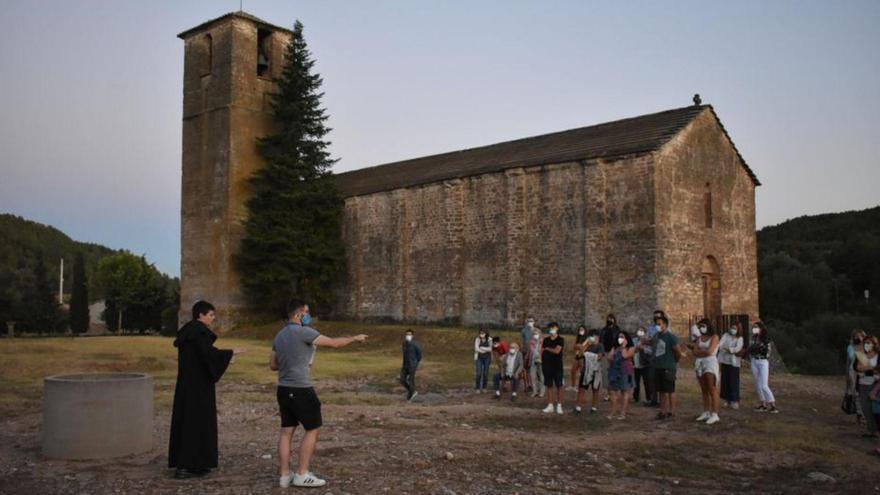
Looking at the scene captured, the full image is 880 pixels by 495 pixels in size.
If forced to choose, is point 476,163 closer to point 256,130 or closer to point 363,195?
point 363,195

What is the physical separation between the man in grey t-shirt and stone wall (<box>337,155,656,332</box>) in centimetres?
1842

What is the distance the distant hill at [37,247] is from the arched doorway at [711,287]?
76.3 m

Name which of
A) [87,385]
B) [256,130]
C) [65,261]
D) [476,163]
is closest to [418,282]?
[476,163]

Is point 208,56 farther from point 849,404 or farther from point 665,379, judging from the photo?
point 849,404

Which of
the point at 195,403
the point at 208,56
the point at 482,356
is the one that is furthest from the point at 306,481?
the point at 208,56

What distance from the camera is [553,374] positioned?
1215cm

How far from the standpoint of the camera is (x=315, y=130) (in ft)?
117

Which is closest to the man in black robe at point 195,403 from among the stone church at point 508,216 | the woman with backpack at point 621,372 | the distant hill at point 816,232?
the woman with backpack at point 621,372

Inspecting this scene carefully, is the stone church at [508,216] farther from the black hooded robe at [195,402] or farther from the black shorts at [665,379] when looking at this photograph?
the black hooded robe at [195,402]

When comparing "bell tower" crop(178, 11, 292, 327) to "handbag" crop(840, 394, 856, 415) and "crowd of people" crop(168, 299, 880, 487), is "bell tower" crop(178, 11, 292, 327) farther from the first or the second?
"handbag" crop(840, 394, 856, 415)

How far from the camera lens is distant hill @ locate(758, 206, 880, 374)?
27.7 m

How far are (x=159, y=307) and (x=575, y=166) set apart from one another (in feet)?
120

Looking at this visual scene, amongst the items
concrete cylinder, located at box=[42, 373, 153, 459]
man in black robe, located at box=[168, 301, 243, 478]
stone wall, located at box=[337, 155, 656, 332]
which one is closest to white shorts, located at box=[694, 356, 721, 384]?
man in black robe, located at box=[168, 301, 243, 478]

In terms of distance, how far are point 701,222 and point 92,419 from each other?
22.1 meters
